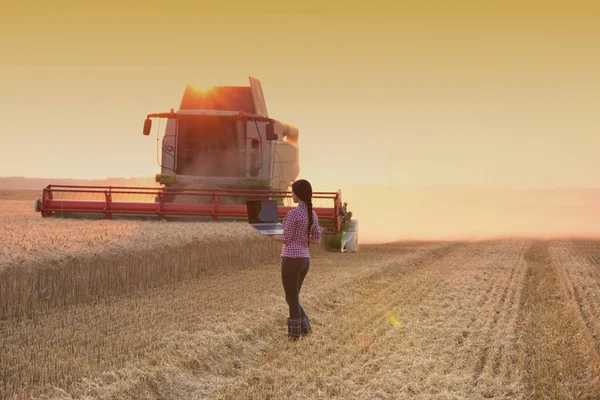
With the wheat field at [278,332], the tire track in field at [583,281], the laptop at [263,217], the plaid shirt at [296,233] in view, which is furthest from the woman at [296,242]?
the tire track in field at [583,281]

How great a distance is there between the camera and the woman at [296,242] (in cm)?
830

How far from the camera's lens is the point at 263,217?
816 cm

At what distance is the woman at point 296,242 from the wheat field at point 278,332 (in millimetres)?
303

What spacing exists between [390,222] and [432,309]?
92.2 feet

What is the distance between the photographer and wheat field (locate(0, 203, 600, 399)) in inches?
259

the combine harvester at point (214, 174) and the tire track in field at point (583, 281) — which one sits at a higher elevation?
the combine harvester at point (214, 174)

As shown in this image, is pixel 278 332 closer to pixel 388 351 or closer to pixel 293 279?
pixel 293 279

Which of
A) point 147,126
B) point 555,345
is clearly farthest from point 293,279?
point 147,126

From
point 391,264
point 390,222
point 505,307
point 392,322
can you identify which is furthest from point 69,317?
point 390,222

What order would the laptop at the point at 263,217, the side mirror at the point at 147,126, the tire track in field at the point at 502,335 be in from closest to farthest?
the tire track in field at the point at 502,335 → the laptop at the point at 263,217 → the side mirror at the point at 147,126

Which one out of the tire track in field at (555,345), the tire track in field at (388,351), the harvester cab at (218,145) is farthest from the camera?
the harvester cab at (218,145)

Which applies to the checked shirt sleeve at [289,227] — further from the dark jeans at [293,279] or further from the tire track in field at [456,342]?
the tire track in field at [456,342]

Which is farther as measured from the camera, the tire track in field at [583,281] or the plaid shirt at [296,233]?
the tire track in field at [583,281]

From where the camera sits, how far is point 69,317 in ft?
30.7
